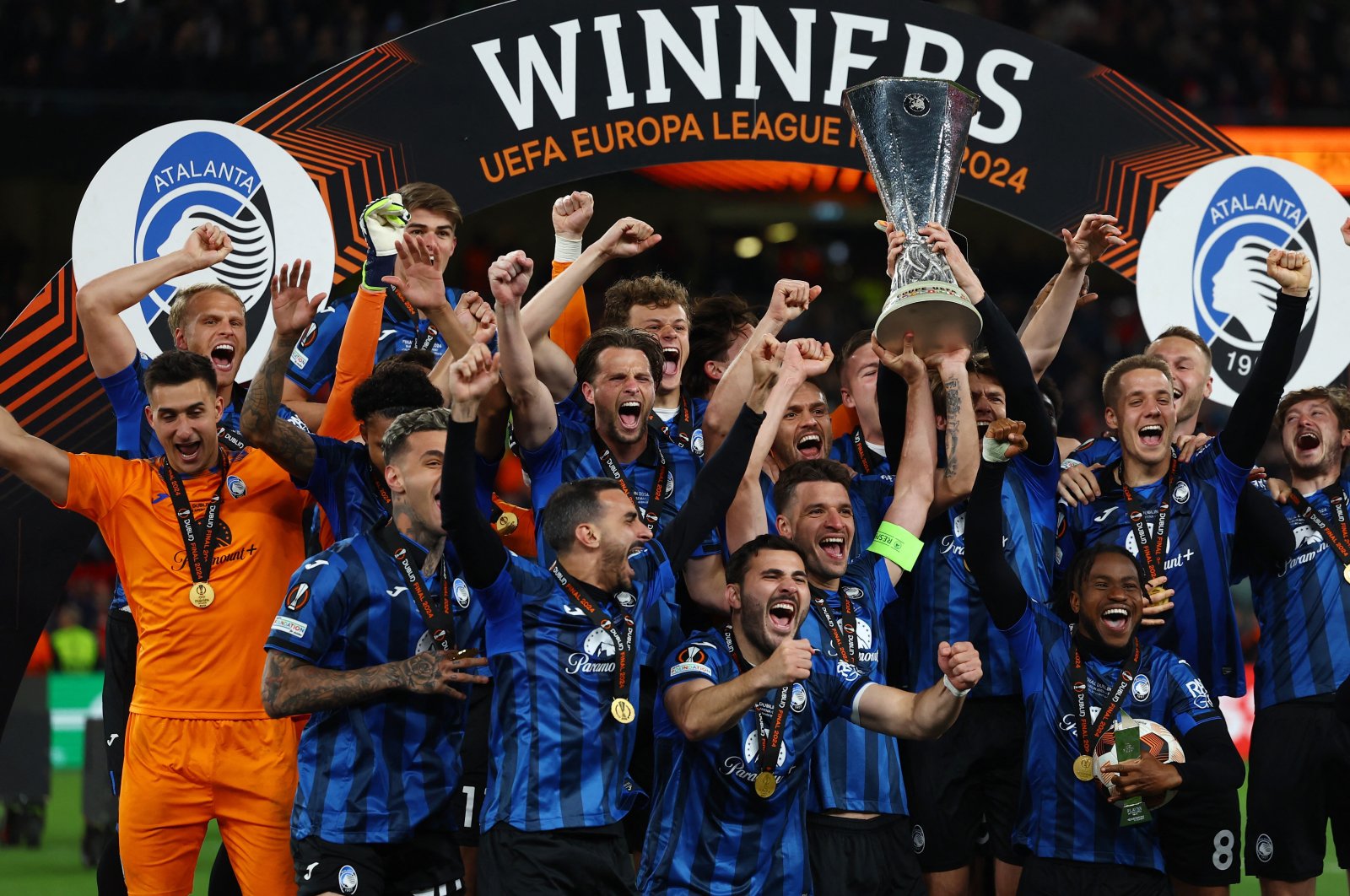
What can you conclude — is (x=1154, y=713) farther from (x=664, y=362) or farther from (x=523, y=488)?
(x=523, y=488)

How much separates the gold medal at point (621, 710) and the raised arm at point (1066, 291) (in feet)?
6.09

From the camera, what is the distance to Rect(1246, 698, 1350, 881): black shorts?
19.5 ft

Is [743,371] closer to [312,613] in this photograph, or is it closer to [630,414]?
[630,414]

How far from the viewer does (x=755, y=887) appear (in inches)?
187

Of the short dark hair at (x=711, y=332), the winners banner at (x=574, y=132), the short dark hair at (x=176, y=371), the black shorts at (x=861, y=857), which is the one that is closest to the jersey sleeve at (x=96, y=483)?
the short dark hair at (x=176, y=371)

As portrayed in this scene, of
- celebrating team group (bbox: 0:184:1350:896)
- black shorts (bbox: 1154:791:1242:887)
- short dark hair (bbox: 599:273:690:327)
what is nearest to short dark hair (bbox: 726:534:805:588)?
celebrating team group (bbox: 0:184:1350:896)

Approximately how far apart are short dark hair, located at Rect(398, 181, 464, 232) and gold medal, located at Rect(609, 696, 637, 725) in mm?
2102

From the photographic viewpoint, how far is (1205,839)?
5566 mm

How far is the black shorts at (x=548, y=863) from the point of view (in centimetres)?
455

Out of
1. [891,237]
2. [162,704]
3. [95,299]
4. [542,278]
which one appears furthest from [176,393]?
[542,278]

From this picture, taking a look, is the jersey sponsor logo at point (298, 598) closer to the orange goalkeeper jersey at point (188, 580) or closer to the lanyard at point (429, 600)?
the lanyard at point (429, 600)

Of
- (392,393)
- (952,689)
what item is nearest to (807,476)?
(952,689)

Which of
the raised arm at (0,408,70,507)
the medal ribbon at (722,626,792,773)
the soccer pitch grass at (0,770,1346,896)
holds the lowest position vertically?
the soccer pitch grass at (0,770,1346,896)

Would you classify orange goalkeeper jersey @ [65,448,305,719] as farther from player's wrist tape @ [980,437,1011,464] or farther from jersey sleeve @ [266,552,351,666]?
player's wrist tape @ [980,437,1011,464]
